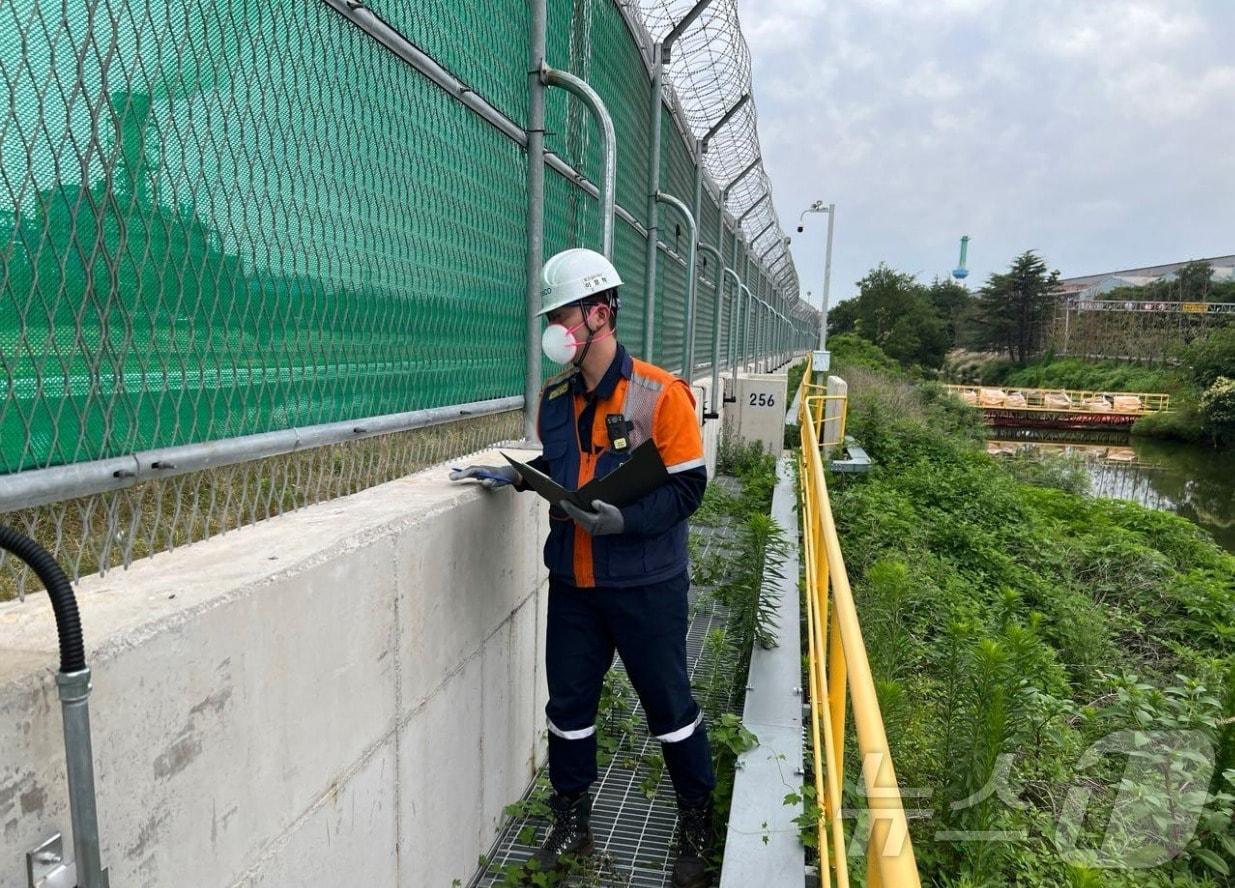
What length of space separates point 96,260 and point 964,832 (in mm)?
3407

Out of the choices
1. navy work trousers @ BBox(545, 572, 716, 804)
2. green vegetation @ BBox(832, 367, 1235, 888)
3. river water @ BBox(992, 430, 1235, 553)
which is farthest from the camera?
river water @ BBox(992, 430, 1235, 553)

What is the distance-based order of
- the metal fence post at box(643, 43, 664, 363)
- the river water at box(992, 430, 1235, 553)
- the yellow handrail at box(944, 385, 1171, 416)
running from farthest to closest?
the yellow handrail at box(944, 385, 1171, 416)
the river water at box(992, 430, 1235, 553)
the metal fence post at box(643, 43, 664, 363)

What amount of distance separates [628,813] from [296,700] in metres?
2.01

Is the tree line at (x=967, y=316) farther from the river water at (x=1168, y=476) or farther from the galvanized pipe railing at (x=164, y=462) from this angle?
the galvanized pipe railing at (x=164, y=462)

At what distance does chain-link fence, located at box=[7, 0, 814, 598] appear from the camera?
4.83 ft

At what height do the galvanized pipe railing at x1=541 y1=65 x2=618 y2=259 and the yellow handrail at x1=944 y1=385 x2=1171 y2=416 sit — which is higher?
the galvanized pipe railing at x1=541 y1=65 x2=618 y2=259

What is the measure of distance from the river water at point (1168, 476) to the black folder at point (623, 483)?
23334mm

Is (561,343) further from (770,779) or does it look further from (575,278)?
(770,779)

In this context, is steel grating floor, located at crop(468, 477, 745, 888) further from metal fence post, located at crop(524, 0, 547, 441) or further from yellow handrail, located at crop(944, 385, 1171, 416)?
yellow handrail, located at crop(944, 385, 1171, 416)

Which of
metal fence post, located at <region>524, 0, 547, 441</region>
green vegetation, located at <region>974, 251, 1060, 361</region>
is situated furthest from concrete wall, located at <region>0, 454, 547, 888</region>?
green vegetation, located at <region>974, 251, 1060, 361</region>

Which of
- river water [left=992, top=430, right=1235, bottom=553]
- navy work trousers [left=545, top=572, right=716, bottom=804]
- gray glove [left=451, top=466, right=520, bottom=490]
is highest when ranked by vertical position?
gray glove [left=451, top=466, right=520, bottom=490]

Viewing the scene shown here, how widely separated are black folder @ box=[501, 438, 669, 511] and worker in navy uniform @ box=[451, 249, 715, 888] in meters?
0.04

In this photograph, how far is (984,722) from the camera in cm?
326

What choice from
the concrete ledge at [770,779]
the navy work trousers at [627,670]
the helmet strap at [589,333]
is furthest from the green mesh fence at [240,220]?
the concrete ledge at [770,779]
